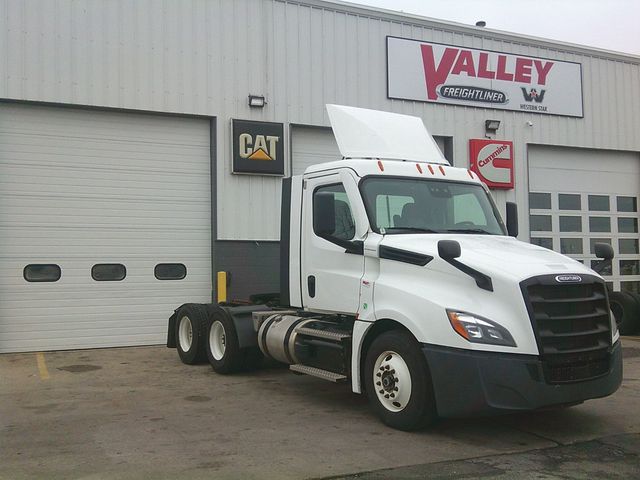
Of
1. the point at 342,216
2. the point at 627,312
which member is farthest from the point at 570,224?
the point at 342,216

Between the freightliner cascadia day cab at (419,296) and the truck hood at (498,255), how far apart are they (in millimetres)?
18

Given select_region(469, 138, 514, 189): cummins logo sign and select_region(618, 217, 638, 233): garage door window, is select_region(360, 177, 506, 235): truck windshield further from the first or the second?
select_region(618, 217, 638, 233): garage door window

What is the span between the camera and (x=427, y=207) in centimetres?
711

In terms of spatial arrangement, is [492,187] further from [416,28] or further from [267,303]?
[267,303]

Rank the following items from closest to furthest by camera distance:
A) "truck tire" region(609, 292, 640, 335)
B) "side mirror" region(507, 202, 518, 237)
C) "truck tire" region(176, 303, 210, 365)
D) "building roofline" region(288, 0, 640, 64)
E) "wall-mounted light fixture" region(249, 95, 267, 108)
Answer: "side mirror" region(507, 202, 518, 237) → "truck tire" region(176, 303, 210, 365) → "wall-mounted light fixture" region(249, 95, 267, 108) → "truck tire" region(609, 292, 640, 335) → "building roofline" region(288, 0, 640, 64)

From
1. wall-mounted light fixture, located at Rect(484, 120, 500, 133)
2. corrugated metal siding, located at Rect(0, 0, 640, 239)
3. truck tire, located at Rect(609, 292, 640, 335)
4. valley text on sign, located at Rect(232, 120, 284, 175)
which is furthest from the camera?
wall-mounted light fixture, located at Rect(484, 120, 500, 133)

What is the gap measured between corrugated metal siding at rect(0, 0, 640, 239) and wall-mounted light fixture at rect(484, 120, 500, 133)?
14 centimetres

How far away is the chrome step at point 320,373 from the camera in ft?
22.2

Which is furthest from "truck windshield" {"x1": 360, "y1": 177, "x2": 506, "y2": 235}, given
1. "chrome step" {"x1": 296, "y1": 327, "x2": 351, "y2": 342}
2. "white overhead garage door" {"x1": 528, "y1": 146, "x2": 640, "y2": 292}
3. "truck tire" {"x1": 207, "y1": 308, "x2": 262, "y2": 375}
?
"white overhead garage door" {"x1": 528, "y1": 146, "x2": 640, "y2": 292}

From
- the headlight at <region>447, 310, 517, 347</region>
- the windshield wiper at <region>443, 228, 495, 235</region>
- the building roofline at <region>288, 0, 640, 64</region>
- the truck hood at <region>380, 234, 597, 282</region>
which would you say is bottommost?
the headlight at <region>447, 310, 517, 347</region>

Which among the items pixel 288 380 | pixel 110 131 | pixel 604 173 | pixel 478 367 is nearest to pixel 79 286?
pixel 110 131

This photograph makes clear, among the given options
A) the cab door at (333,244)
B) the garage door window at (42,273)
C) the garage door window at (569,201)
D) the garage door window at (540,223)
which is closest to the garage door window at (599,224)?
the garage door window at (569,201)

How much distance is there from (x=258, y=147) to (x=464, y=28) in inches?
234

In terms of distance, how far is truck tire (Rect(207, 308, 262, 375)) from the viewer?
29.4 ft
